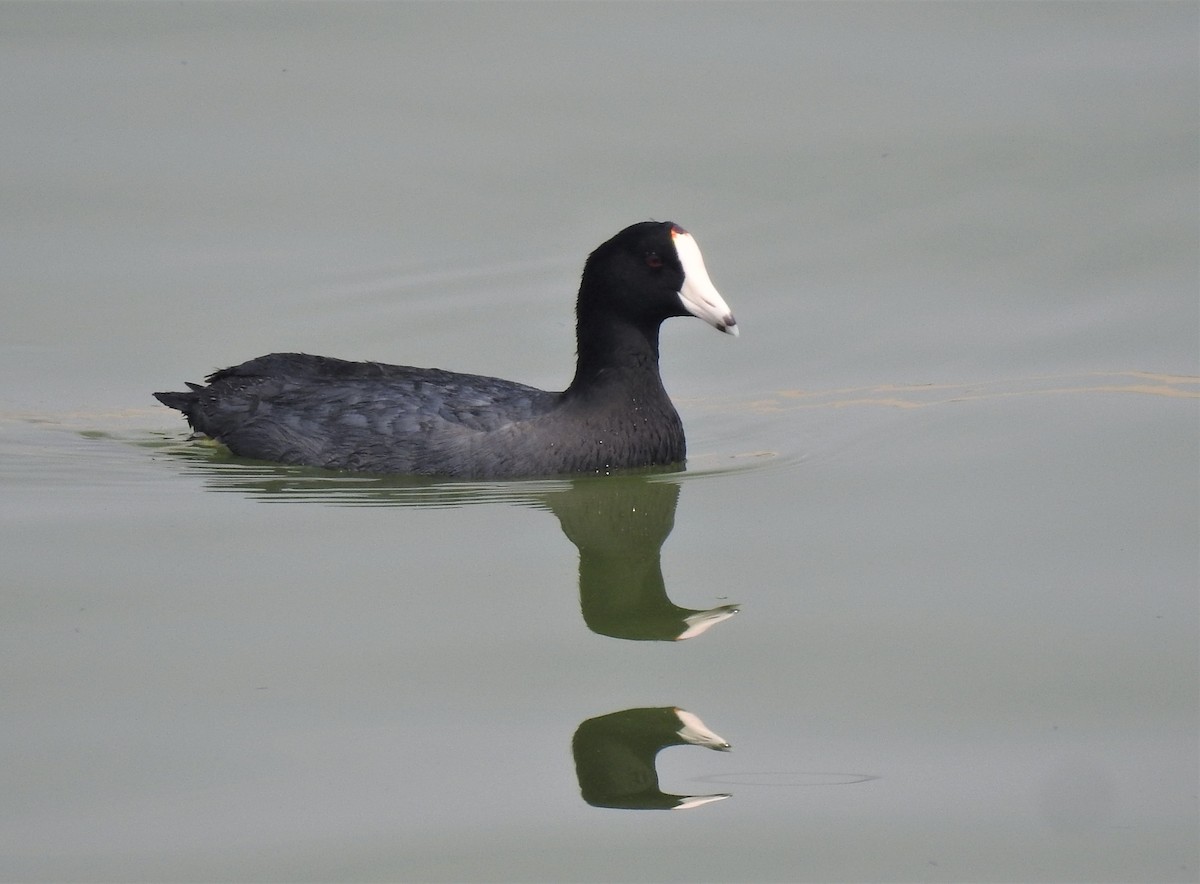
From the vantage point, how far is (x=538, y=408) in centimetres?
717

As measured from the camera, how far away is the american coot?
6996 mm

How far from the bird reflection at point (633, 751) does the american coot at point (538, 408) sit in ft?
8.01

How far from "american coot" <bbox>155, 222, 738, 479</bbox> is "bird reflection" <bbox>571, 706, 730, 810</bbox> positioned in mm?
2443

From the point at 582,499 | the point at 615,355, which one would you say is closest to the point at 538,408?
the point at 615,355

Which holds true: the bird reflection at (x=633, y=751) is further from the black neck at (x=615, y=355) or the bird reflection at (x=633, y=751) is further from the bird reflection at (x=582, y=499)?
the black neck at (x=615, y=355)

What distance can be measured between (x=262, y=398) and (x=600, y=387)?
1357 millimetres

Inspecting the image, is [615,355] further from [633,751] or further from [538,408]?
[633,751]

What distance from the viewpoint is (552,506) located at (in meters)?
6.71

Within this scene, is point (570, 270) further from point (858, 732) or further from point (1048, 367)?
point (858, 732)

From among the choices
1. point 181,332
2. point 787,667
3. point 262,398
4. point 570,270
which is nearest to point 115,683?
point 787,667

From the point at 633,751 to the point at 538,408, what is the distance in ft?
9.32

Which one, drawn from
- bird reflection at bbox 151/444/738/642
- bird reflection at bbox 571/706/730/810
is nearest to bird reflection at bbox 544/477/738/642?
bird reflection at bbox 151/444/738/642

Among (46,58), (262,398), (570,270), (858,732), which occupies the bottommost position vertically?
(858,732)

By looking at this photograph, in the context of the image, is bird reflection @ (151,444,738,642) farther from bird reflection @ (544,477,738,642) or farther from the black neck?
the black neck
